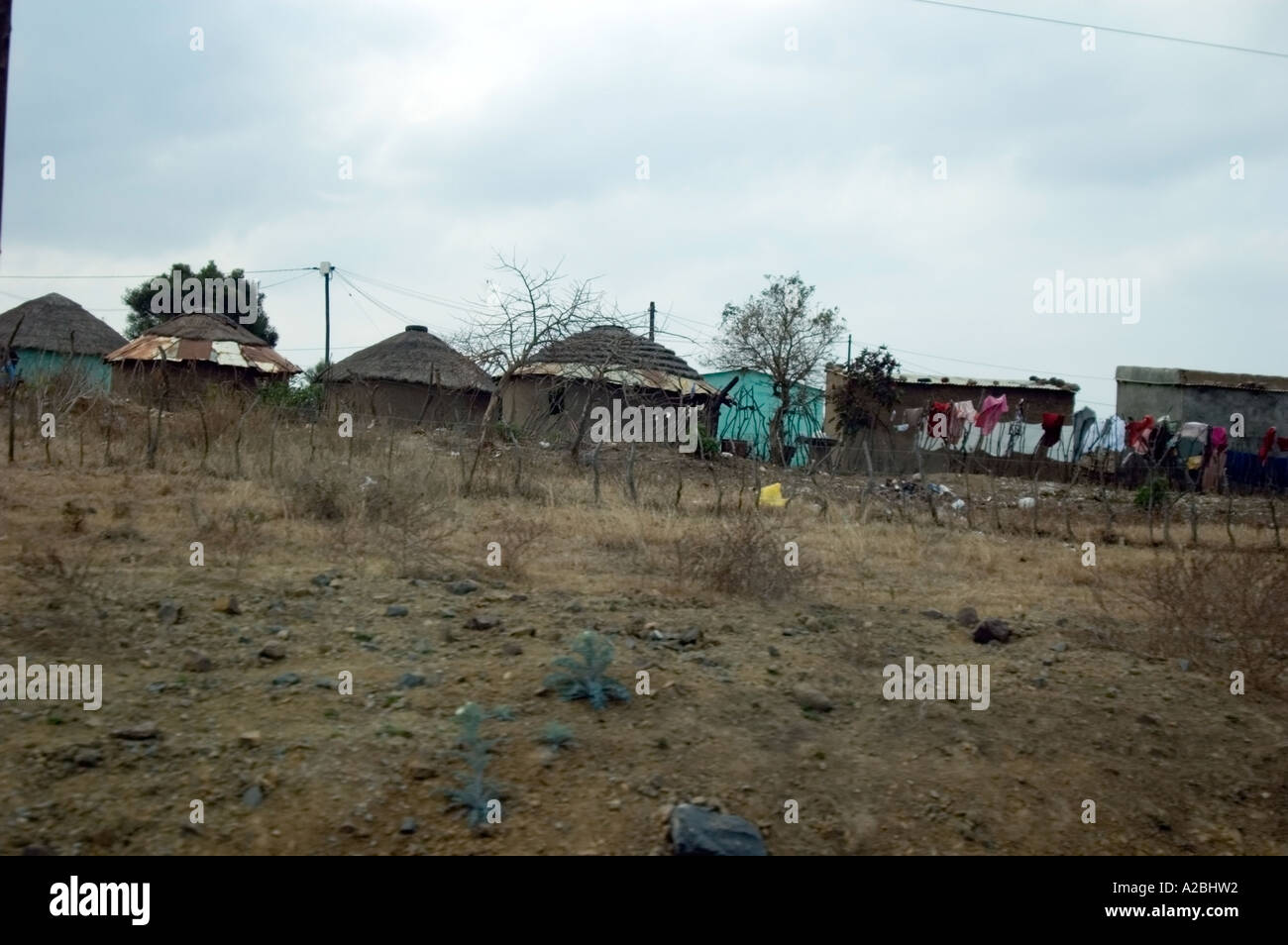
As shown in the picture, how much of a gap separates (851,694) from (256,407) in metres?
9.81

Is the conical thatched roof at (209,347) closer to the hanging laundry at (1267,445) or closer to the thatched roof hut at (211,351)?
the thatched roof hut at (211,351)

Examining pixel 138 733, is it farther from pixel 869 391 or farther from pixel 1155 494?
pixel 869 391

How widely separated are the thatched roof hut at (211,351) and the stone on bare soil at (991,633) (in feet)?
65.4

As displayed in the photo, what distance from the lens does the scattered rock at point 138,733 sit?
3584 mm

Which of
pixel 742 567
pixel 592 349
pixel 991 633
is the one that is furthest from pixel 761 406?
pixel 991 633

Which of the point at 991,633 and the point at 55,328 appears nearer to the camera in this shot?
the point at 991,633

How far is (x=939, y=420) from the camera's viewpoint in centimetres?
2214

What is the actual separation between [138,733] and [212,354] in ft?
73.9

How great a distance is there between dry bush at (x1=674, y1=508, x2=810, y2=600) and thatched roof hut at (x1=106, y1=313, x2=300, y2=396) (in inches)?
731

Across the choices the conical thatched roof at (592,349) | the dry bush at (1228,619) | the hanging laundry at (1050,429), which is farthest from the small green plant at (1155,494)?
the dry bush at (1228,619)
